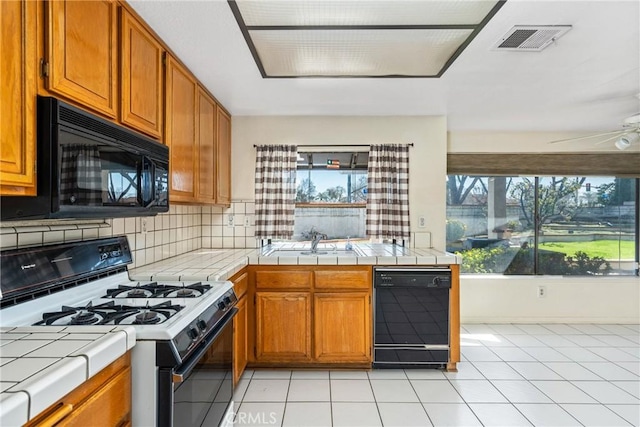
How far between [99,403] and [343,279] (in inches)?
73.6

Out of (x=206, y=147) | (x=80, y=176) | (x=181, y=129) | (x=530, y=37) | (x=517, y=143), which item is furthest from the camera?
(x=517, y=143)

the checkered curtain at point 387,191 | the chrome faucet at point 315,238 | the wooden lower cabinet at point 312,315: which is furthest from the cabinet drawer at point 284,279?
the checkered curtain at point 387,191

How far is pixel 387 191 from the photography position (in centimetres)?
327

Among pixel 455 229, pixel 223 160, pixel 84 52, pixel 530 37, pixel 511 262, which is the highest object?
pixel 530 37

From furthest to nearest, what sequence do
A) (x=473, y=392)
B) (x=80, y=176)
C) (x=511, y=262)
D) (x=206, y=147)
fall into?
(x=511, y=262), (x=206, y=147), (x=473, y=392), (x=80, y=176)

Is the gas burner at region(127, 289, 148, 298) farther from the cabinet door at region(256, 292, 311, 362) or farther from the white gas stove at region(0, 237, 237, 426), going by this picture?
the cabinet door at region(256, 292, 311, 362)

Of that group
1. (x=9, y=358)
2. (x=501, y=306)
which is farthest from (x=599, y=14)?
(x=501, y=306)

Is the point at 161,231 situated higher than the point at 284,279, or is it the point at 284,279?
the point at 161,231

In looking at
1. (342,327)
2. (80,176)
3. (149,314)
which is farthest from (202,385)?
(342,327)

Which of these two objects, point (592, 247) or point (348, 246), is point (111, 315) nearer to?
point (348, 246)

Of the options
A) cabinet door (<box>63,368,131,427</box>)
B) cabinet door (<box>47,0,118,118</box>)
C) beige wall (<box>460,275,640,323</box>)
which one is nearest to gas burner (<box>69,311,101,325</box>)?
cabinet door (<box>63,368,131,427</box>)

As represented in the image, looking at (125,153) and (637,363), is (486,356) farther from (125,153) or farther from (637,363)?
(125,153)

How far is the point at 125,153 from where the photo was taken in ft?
4.62

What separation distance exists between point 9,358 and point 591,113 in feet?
13.8
